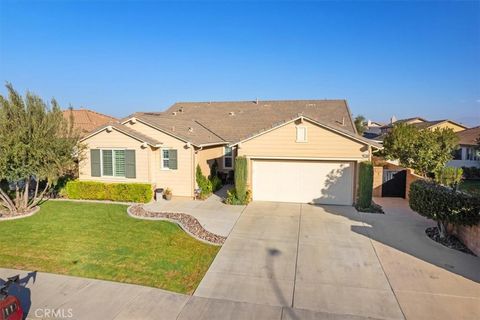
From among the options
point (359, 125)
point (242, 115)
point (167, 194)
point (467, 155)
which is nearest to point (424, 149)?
point (167, 194)

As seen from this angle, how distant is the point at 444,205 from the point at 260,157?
319 inches

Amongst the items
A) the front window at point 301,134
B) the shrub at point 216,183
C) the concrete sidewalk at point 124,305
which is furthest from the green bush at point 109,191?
the front window at point 301,134

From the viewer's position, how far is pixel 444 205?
9188mm

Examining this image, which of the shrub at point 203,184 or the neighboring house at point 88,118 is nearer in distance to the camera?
the shrub at point 203,184

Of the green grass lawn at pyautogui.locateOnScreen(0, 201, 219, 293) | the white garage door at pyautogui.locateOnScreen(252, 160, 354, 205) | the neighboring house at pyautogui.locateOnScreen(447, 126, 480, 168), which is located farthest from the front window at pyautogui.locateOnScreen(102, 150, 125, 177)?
the neighboring house at pyautogui.locateOnScreen(447, 126, 480, 168)

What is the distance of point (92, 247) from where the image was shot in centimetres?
930

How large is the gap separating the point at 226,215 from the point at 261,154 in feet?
12.8

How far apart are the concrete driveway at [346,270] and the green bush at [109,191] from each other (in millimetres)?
5675

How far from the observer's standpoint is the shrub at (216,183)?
17.7 meters

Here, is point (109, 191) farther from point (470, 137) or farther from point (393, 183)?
point (470, 137)

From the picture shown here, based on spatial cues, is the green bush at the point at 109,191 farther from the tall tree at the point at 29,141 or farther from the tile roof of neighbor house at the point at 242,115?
the tile roof of neighbor house at the point at 242,115

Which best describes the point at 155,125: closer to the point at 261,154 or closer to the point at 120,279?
the point at 261,154

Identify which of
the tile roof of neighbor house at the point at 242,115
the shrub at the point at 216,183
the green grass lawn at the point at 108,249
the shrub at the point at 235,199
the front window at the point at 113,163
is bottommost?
the green grass lawn at the point at 108,249

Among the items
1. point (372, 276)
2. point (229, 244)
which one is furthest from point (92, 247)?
point (372, 276)
